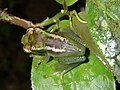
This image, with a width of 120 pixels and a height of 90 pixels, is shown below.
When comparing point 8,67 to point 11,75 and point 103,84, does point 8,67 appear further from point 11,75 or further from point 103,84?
point 103,84

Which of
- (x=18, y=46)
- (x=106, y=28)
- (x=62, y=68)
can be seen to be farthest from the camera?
(x=18, y=46)

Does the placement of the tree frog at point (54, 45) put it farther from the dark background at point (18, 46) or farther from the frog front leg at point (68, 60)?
the dark background at point (18, 46)

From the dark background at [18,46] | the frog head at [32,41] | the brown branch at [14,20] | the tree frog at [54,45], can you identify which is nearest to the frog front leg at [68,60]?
the tree frog at [54,45]

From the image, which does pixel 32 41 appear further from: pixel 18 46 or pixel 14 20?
pixel 18 46

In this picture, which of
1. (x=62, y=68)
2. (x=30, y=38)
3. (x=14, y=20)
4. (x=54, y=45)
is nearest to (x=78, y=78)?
(x=62, y=68)

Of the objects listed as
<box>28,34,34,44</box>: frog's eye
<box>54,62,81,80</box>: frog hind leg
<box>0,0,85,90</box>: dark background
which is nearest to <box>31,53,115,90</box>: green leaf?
<box>54,62,81,80</box>: frog hind leg

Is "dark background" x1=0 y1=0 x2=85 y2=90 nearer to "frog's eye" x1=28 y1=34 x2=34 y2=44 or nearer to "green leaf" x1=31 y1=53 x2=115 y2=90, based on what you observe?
"frog's eye" x1=28 y1=34 x2=34 y2=44

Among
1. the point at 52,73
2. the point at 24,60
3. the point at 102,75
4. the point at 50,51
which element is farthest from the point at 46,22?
the point at 24,60
